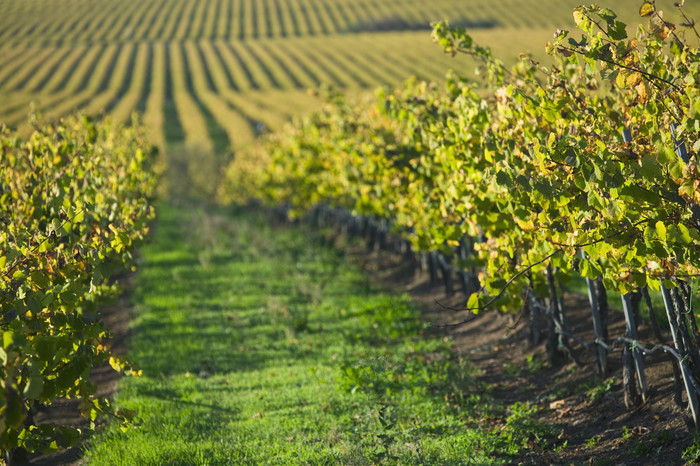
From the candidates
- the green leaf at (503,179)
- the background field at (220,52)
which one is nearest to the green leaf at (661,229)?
the green leaf at (503,179)

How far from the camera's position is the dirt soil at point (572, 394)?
247 inches

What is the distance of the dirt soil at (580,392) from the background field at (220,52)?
68.3 metres

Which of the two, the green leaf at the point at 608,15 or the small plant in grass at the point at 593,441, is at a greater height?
the green leaf at the point at 608,15

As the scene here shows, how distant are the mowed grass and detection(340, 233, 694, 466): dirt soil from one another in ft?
1.13

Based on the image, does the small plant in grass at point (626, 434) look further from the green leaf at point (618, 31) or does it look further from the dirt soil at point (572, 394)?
the green leaf at point (618, 31)

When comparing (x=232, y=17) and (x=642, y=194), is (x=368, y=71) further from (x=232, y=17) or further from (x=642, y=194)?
(x=642, y=194)

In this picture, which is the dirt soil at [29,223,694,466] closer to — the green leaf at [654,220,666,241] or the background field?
the green leaf at [654,220,666,241]

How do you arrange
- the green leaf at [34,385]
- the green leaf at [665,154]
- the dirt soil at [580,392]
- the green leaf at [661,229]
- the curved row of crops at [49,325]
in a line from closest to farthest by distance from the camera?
the green leaf at [34,385] < the curved row of crops at [49,325] < the green leaf at [665,154] < the green leaf at [661,229] < the dirt soil at [580,392]

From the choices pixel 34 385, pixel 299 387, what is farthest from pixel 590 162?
pixel 299 387

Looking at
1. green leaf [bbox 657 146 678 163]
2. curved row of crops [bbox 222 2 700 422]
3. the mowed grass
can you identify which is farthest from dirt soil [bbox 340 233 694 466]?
green leaf [bbox 657 146 678 163]

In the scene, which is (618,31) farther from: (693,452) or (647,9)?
(693,452)

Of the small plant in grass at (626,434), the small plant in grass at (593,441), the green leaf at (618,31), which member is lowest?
the small plant in grass at (593,441)

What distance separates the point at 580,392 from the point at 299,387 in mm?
3717

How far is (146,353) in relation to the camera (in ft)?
37.4
